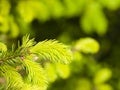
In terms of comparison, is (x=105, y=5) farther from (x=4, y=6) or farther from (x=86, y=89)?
(x=4, y=6)

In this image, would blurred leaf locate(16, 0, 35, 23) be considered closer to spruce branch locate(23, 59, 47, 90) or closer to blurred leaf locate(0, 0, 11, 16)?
blurred leaf locate(0, 0, 11, 16)

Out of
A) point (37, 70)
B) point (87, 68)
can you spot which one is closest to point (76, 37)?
point (87, 68)

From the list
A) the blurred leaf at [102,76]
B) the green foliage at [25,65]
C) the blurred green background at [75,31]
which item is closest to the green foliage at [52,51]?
the green foliage at [25,65]

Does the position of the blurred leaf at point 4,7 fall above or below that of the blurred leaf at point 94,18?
below

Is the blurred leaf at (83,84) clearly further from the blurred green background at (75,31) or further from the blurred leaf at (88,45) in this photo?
the blurred leaf at (88,45)

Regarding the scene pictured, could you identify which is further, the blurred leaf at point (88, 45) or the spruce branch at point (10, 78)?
the blurred leaf at point (88, 45)

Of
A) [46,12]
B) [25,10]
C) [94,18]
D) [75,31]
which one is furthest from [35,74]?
[75,31]

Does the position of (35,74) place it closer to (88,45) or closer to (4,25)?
(4,25)

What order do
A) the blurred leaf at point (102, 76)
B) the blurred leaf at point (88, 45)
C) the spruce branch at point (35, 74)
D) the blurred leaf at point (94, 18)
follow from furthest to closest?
the blurred leaf at point (102, 76), the blurred leaf at point (94, 18), the blurred leaf at point (88, 45), the spruce branch at point (35, 74)
